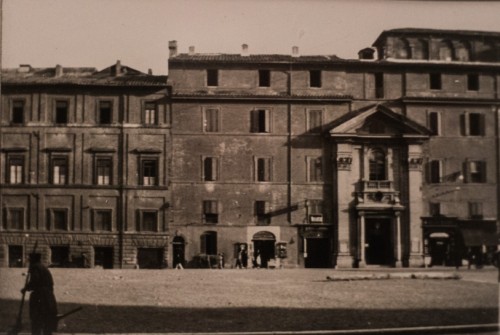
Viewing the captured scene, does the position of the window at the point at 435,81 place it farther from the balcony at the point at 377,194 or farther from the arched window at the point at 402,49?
the balcony at the point at 377,194

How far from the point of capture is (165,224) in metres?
12.6

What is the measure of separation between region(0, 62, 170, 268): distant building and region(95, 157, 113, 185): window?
0.02 m

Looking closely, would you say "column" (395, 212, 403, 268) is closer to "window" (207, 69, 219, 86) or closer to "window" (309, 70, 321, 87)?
"window" (309, 70, 321, 87)

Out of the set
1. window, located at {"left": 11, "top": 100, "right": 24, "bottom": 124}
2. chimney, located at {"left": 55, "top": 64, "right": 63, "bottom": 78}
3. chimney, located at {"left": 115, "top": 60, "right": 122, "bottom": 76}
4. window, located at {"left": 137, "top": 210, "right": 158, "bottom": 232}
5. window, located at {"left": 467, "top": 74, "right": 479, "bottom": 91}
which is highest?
chimney, located at {"left": 115, "top": 60, "right": 122, "bottom": 76}

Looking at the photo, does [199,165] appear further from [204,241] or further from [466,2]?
[466,2]

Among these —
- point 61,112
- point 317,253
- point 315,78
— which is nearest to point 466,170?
point 315,78

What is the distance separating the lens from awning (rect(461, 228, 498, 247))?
10.4 m

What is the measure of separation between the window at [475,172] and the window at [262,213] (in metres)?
4.25

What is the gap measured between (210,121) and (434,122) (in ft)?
15.8

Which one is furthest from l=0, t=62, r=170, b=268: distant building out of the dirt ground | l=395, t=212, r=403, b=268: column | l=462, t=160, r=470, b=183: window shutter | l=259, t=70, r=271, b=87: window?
l=462, t=160, r=470, b=183: window shutter

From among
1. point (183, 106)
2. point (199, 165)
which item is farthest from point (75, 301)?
point (183, 106)

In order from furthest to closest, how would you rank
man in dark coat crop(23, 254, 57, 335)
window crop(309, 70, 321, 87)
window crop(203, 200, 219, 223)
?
A: window crop(203, 200, 219, 223) → window crop(309, 70, 321, 87) → man in dark coat crop(23, 254, 57, 335)

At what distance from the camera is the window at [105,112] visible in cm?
1148

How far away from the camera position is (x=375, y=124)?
13180mm
